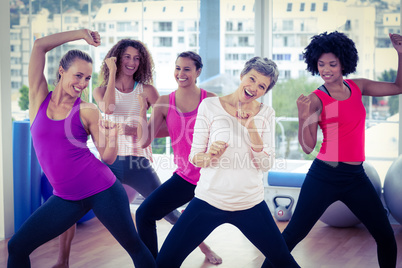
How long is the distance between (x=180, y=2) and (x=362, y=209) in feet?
22.4

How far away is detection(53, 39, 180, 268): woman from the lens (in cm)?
332

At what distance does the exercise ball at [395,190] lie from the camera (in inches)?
169

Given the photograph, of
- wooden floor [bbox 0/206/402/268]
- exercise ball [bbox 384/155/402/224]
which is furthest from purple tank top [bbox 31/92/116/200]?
exercise ball [bbox 384/155/402/224]

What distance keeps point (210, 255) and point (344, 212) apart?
142cm

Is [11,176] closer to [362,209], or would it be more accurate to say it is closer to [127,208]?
[127,208]

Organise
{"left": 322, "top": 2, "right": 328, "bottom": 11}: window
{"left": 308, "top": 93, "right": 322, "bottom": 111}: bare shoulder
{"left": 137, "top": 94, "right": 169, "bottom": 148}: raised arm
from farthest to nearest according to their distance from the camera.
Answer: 1. {"left": 322, "top": 2, "right": 328, "bottom": 11}: window
2. {"left": 137, "top": 94, "right": 169, "bottom": 148}: raised arm
3. {"left": 308, "top": 93, "right": 322, "bottom": 111}: bare shoulder

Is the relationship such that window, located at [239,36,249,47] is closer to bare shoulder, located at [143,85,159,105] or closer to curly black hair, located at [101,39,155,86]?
curly black hair, located at [101,39,155,86]

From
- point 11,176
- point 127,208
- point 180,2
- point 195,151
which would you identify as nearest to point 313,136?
point 195,151

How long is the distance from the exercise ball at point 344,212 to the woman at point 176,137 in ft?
6.23

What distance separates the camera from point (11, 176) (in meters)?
4.30

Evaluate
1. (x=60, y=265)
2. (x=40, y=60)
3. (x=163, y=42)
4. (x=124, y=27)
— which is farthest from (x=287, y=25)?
(x=40, y=60)

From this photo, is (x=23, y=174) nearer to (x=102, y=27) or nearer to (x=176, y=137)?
(x=176, y=137)

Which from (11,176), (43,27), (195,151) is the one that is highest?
(43,27)

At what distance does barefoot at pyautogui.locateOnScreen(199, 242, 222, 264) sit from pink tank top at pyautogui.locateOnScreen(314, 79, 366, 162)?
131 centimetres
